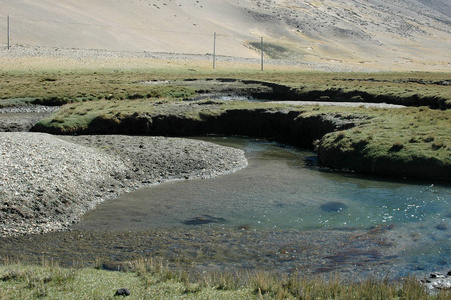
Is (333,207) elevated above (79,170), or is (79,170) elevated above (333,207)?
(79,170)

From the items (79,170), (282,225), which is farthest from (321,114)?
(79,170)

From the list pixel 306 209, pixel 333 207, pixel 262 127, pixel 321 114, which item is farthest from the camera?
pixel 262 127

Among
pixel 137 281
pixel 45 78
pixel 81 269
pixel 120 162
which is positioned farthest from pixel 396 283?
pixel 45 78

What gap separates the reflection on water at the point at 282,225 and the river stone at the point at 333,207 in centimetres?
4

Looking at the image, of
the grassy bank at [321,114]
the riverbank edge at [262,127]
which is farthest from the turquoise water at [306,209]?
the riverbank edge at [262,127]

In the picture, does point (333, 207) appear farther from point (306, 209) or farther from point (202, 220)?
point (202, 220)

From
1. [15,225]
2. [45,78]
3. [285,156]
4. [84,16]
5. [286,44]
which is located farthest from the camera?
[286,44]

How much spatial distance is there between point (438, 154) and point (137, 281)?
62.0 feet

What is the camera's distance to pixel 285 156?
3053cm

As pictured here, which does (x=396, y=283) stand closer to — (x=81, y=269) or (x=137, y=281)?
(x=137, y=281)

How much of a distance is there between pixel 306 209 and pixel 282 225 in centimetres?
221

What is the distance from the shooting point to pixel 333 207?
19.5 meters

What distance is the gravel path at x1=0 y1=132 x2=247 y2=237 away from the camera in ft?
57.8

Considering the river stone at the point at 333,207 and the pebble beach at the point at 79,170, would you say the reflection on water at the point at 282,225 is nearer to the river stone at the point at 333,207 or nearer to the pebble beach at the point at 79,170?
the river stone at the point at 333,207
